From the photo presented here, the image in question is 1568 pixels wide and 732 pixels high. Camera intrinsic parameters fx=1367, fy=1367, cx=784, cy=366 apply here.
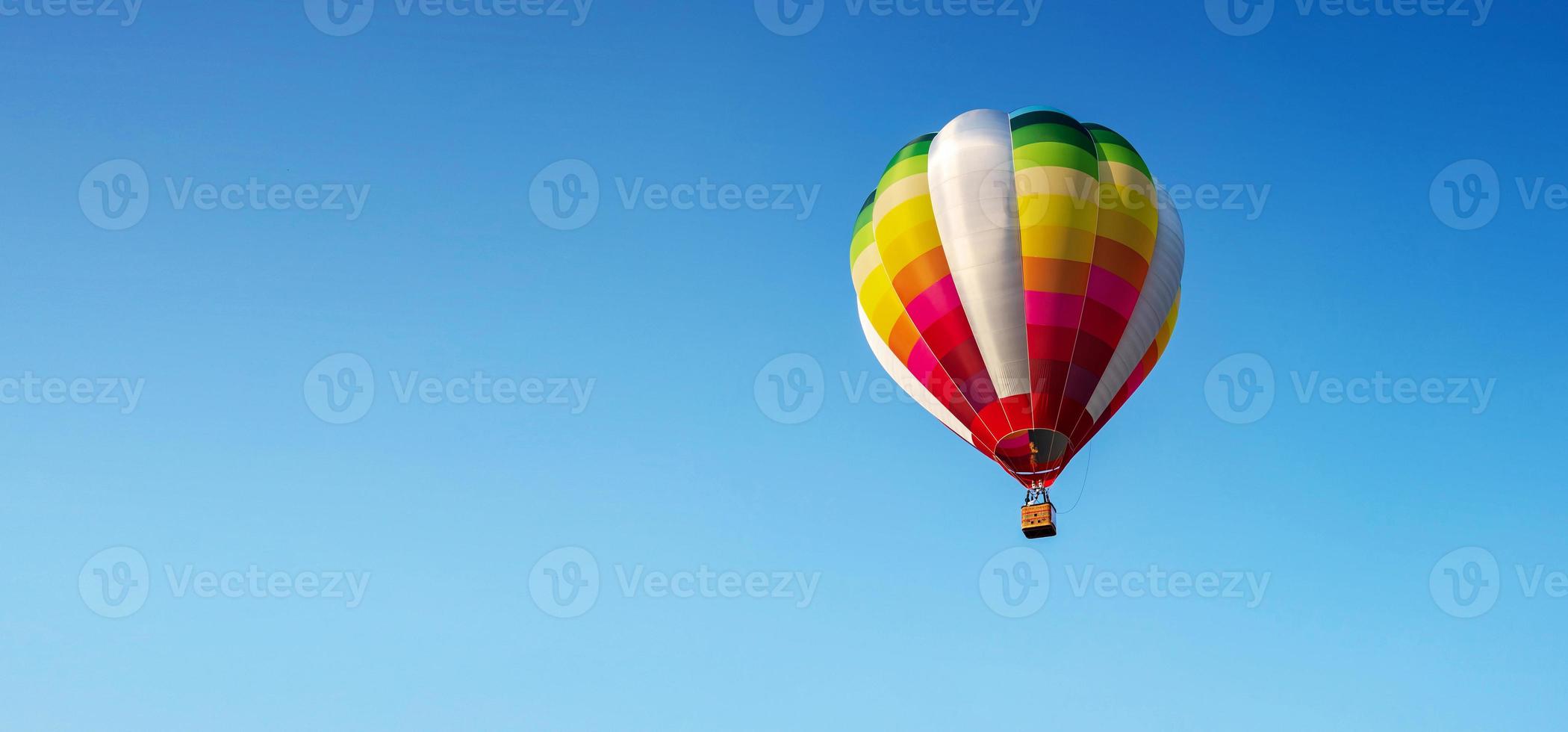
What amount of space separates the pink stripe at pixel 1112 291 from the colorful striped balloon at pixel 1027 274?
0.03 m

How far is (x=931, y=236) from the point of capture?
29922mm

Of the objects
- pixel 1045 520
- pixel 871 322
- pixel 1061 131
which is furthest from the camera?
pixel 871 322

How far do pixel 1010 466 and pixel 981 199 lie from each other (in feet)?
19.0

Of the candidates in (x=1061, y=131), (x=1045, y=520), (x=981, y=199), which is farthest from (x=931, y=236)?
(x=1045, y=520)

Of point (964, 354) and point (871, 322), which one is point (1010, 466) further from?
point (871, 322)

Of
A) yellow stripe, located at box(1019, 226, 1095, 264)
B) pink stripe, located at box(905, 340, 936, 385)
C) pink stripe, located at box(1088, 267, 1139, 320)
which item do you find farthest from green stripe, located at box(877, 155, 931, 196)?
pink stripe, located at box(1088, 267, 1139, 320)

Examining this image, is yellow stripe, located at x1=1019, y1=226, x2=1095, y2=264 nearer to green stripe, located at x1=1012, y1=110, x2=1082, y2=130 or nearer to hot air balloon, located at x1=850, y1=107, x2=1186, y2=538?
hot air balloon, located at x1=850, y1=107, x2=1186, y2=538

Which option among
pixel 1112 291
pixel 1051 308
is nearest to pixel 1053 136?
pixel 1112 291

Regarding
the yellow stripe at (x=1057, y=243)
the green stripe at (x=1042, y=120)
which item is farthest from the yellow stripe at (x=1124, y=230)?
the green stripe at (x=1042, y=120)

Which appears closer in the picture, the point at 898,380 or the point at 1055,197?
the point at 1055,197

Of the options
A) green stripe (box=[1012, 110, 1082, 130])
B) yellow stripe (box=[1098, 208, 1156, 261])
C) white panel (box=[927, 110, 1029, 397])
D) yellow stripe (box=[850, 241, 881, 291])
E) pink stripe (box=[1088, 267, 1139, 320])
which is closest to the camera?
white panel (box=[927, 110, 1029, 397])

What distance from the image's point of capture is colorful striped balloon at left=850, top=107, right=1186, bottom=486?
95.7 feet

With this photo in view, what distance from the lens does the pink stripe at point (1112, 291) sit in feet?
96.3

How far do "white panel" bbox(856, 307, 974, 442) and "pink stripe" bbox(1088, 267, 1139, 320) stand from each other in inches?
164
